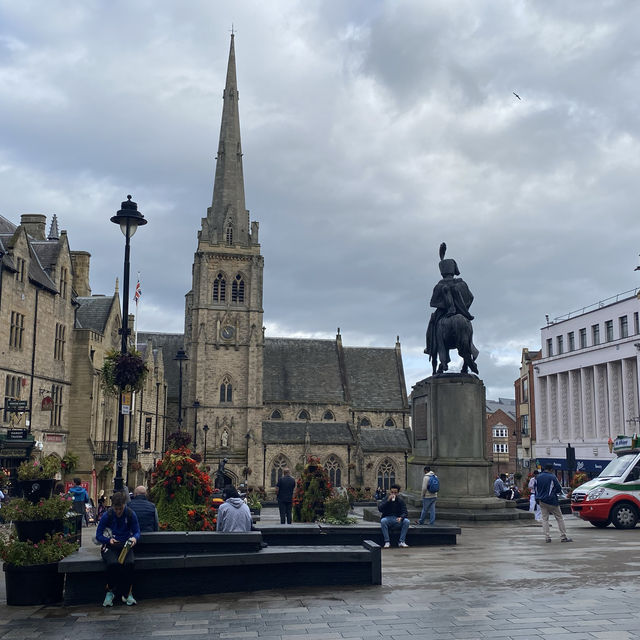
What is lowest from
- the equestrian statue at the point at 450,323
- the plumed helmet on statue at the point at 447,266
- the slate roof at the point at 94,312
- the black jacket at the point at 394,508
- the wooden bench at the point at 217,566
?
the wooden bench at the point at 217,566

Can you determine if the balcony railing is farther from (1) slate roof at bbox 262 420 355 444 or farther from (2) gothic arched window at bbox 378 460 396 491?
(2) gothic arched window at bbox 378 460 396 491

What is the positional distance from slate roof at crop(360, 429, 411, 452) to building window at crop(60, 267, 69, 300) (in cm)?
4278

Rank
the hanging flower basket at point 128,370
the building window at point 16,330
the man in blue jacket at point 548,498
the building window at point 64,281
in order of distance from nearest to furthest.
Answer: the man in blue jacket at point 548,498 < the hanging flower basket at point 128,370 < the building window at point 16,330 < the building window at point 64,281

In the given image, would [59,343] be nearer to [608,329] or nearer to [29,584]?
[29,584]

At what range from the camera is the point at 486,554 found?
46.8 ft

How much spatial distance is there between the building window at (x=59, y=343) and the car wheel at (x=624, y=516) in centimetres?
3060

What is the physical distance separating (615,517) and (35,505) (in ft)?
54.6

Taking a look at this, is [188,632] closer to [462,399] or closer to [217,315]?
[462,399]

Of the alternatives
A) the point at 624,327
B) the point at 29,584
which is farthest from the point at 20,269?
the point at 624,327

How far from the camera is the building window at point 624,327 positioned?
5563 cm

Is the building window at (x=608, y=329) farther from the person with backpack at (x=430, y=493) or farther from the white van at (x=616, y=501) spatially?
the person with backpack at (x=430, y=493)

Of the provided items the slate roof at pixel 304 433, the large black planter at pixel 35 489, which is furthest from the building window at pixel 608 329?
the large black planter at pixel 35 489

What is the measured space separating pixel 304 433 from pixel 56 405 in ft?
129

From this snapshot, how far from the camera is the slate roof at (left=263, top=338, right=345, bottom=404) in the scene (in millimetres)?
81062
